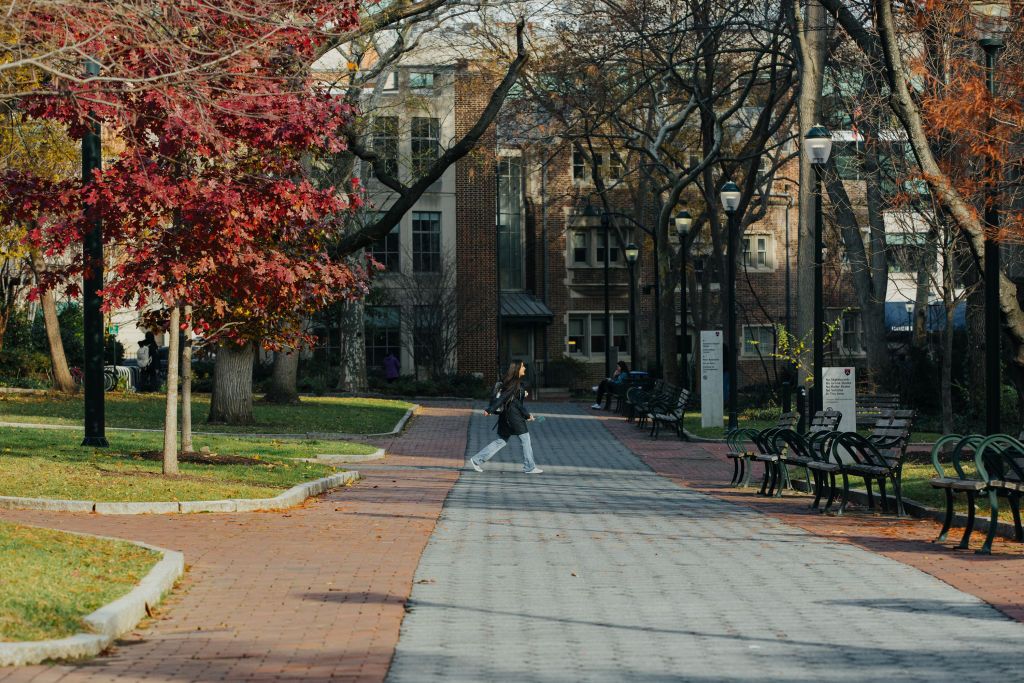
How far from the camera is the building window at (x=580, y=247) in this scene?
6444cm

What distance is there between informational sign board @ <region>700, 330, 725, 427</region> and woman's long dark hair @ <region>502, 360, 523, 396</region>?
993cm

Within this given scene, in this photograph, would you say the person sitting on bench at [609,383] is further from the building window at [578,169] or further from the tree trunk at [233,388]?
the building window at [578,169]

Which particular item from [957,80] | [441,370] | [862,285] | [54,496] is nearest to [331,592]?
[54,496]

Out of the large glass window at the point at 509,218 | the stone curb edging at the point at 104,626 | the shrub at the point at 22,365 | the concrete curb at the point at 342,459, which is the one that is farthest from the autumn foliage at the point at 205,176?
the large glass window at the point at 509,218

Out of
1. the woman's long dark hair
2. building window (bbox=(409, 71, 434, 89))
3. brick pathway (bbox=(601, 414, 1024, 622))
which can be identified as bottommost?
brick pathway (bbox=(601, 414, 1024, 622))

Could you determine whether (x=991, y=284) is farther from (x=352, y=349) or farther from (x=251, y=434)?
(x=352, y=349)

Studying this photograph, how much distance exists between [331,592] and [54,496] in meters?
5.41

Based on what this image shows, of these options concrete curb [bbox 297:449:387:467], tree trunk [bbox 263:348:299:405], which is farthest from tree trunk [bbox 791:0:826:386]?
tree trunk [bbox 263:348:299:405]

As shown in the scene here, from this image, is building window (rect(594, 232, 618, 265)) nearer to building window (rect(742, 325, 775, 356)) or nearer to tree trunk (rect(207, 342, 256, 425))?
building window (rect(742, 325, 775, 356))

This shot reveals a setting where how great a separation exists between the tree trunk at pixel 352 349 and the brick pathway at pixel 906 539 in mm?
28627

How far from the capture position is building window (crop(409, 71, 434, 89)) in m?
53.5

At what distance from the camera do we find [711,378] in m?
30.8

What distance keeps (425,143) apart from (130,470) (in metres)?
42.4

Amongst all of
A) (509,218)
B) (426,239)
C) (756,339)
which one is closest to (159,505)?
(426,239)
